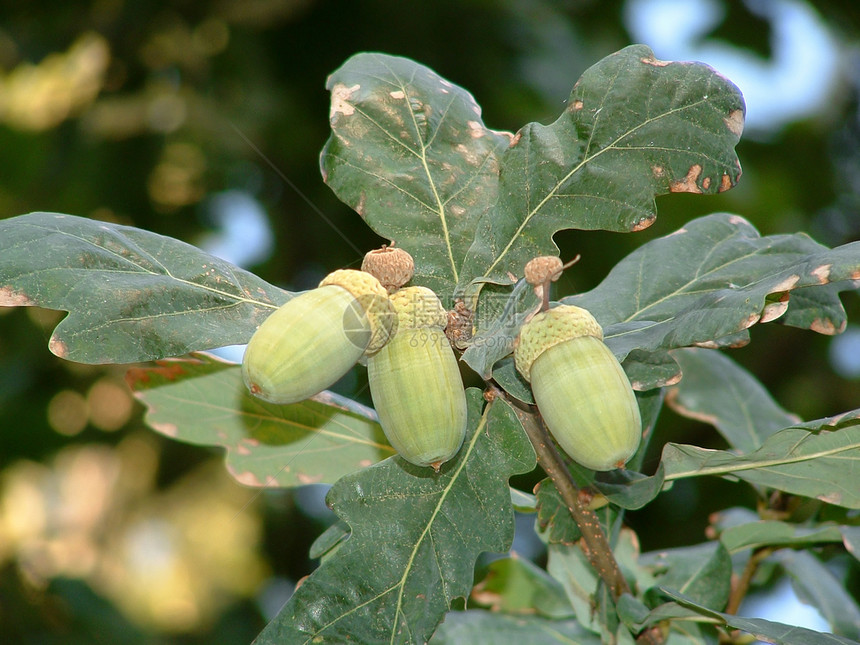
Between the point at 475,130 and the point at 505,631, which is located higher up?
the point at 475,130

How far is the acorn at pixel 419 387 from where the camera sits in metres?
0.89

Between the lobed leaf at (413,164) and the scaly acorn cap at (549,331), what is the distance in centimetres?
18

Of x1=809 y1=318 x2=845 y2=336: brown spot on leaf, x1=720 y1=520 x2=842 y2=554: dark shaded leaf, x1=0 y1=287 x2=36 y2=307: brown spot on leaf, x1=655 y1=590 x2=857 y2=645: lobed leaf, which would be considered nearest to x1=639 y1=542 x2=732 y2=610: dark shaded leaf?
x1=720 y1=520 x2=842 y2=554: dark shaded leaf

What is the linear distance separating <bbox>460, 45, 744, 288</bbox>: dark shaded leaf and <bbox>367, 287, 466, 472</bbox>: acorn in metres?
0.14

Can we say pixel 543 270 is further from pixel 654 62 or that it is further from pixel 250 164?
pixel 250 164

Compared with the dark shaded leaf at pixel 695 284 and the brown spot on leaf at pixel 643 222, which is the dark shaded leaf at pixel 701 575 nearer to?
the dark shaded leaf at pixel 695 284

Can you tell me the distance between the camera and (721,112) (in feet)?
3.31

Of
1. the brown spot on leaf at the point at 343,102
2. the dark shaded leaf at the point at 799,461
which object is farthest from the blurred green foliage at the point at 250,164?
the brown spot on leaf at the point at 343,102

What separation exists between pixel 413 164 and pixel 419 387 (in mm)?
393

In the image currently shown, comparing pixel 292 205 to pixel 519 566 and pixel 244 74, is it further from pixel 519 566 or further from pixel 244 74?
pixel 519 566

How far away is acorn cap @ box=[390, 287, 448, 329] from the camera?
93 cm

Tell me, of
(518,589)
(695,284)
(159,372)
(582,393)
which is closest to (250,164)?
(159,372)

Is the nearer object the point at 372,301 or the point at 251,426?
the point at 372,301

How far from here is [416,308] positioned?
0.94 m
